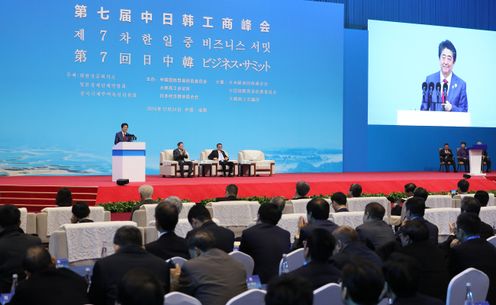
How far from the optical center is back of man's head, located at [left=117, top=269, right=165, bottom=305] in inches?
89.6

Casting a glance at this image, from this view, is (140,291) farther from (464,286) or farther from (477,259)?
(477,259)

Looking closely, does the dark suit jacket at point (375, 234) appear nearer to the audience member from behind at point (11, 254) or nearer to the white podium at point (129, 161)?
the audience member from behind at point (11, 254)

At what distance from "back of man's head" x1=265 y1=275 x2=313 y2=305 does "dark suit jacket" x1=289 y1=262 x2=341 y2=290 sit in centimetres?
115

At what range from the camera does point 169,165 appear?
42.9 ft

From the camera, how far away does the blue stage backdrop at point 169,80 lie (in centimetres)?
1326

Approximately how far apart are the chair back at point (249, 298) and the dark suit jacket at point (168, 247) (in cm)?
147

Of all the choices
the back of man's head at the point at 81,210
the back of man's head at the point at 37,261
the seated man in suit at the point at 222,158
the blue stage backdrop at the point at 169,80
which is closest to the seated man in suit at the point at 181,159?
the seated man in suit at the point at 222,158

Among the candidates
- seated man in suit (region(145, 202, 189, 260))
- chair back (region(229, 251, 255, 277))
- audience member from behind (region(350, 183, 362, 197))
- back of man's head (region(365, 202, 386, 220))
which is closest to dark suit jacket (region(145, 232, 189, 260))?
seated man in suit (region(145, 202, 189, 260))

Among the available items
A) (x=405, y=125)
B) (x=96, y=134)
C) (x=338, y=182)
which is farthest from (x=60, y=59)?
(x=405, y=125)

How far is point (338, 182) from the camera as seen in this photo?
12117 millimetres

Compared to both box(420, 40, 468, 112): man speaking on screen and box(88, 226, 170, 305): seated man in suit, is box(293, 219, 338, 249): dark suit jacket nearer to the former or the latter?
box(88, 226, 170, 305): seated man in suit

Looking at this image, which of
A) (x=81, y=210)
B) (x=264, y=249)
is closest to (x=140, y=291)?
(x=264, y=249)

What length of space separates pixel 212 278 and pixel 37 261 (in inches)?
33.7

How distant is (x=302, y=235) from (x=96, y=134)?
31.7 feet
